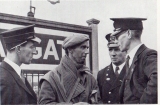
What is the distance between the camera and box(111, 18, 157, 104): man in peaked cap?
5.29ft

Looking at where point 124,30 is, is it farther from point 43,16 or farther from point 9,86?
point 9,86

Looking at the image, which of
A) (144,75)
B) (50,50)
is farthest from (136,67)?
(50,50)

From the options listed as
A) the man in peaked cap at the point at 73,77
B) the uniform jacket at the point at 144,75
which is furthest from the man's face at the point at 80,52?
the uniform jacket at the point at 144,75

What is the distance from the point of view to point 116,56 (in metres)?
1.82

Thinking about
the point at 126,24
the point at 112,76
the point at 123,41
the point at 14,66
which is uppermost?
the point at 126,24

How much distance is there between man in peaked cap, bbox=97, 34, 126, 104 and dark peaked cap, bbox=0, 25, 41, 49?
71 centimetres

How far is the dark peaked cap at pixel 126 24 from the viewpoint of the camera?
1782 mm

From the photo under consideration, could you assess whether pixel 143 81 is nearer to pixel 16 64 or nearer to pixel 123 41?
pixel 123 41

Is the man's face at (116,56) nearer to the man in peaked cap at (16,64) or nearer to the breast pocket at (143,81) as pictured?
the breast pocket at (143,81)

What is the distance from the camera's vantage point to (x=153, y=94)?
165cm

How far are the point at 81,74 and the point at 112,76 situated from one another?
1.03ft

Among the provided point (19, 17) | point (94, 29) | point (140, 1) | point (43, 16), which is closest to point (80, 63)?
point (94, 29)

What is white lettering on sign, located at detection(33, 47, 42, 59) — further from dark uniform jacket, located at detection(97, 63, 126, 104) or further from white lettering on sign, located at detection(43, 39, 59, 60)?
dark uniform jacket, located at detection(97, 63, 126, 104)

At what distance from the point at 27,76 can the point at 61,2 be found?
80cm
